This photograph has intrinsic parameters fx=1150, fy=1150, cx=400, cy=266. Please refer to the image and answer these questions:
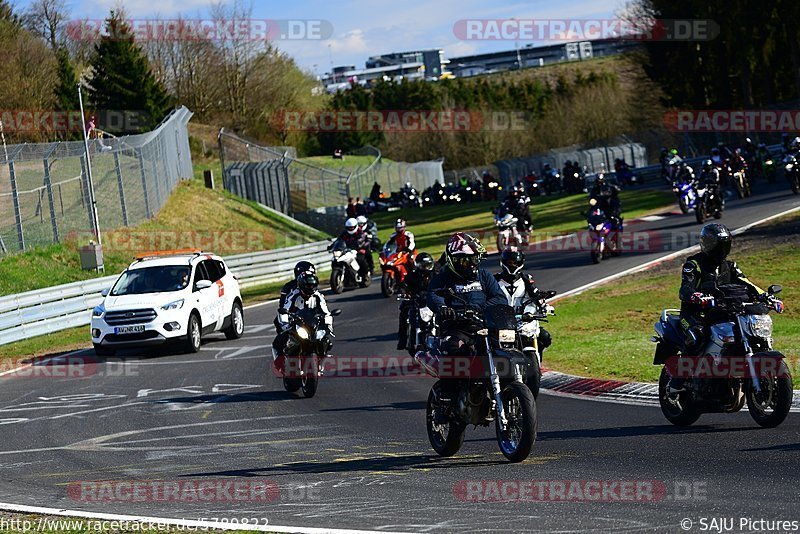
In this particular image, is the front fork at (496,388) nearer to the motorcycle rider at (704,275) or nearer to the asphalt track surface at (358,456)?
the asphalt track surface at (358,456)

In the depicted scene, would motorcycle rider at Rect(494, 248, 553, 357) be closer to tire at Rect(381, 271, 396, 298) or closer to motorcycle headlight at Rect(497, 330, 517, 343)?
motorcycle headlight at Rect(497, 330, 517, 343)

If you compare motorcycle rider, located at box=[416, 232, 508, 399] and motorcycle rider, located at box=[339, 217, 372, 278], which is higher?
motorcycle rider, located at box=[416, 232, 508, 399]

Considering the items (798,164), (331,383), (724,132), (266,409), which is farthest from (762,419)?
(724,132)

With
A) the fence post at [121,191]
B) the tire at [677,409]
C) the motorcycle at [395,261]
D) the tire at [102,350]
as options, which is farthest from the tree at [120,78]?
the tire at [677,409]

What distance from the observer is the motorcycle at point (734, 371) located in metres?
9.58

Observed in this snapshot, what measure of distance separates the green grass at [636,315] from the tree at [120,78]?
4824 centimetres

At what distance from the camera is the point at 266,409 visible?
13961mm

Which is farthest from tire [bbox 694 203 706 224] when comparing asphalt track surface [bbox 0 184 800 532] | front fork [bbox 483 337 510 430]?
front fork [bbox 483 337 510 430]

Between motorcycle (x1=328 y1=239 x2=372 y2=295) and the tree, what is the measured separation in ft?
140

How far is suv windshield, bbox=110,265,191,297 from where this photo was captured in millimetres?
21031

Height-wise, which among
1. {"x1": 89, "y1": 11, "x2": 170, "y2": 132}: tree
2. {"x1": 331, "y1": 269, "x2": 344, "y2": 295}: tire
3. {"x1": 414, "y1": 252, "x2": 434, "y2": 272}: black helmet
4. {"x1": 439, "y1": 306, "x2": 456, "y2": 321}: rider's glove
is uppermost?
{"x1": 89, "y1": 11, "x2": 170, "y2": 132}: tree

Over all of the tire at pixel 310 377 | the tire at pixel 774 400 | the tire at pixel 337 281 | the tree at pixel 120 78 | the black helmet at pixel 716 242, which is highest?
the tree at pixel 120 78

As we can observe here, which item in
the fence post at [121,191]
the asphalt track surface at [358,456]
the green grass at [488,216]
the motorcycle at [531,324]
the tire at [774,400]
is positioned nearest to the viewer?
the asphalt track surface at [358,456]

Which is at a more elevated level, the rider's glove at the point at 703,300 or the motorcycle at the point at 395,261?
the rider's glove at the point at 703,300
